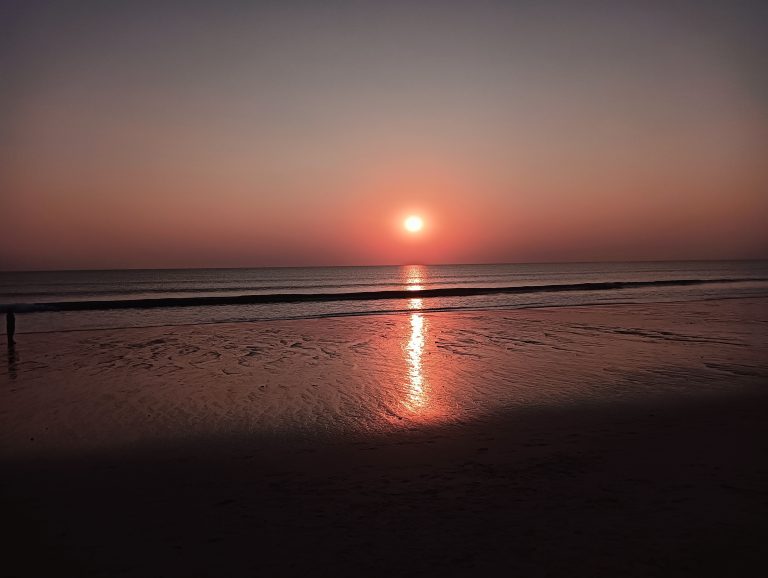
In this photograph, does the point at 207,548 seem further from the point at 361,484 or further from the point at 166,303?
the point at 166,303

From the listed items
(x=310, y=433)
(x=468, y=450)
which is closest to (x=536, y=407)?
(x=468, y=450)

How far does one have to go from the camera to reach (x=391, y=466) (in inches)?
237

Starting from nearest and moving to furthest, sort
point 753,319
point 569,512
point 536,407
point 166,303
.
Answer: point 569,512 → point 536,407 → point 753,319 → point 166,303

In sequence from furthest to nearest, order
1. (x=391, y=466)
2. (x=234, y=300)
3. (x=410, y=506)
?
(x=234, y=300) < (x=391, y=466) < (x=410, y=506)

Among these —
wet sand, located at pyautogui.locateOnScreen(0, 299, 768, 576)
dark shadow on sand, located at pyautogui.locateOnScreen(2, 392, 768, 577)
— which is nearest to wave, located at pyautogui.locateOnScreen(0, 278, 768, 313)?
wet sand, located at pyautogui.locateOnScreen(0, 299, 768, 576)

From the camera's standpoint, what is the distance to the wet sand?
13.7 ft

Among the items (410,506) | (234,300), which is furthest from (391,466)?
(234,300)

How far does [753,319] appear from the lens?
21.2 m

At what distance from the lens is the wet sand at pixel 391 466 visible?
13.7 feet

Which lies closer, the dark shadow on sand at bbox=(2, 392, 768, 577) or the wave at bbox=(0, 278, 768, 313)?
the dark shadow on sand at bbox=(2, 392, 768, 577)

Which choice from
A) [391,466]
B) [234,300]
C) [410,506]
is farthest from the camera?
[234,300]

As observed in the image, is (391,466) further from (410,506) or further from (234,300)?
(234,300)

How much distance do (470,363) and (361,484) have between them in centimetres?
767

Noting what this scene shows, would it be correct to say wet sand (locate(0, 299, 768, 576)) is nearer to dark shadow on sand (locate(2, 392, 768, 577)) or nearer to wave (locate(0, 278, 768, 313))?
dark shadow on sand (locate(2, 392, 768, 577))
